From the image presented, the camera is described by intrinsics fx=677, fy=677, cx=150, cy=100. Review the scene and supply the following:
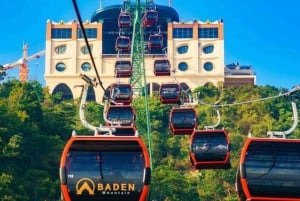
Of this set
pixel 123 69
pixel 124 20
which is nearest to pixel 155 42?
pixel 123 69

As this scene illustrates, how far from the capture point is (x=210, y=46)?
101m

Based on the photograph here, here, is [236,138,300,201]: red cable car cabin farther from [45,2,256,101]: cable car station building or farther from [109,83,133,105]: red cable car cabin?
[45,2,256,101]: cable car station building

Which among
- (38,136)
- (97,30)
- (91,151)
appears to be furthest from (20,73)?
(91,151)

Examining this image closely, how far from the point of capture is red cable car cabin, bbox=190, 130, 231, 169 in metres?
27.5

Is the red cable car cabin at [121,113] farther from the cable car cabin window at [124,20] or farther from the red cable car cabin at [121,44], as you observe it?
the cable car cabin window at [124,20]

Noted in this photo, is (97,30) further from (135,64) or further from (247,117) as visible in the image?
(247,117)

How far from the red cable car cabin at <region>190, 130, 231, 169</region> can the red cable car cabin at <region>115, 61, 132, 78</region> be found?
29.3 metres

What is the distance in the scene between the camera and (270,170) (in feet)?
61.1

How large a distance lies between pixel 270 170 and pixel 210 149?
29.9 feet

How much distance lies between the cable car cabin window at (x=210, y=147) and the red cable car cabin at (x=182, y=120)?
8994 mm

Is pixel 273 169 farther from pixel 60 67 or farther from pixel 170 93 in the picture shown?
pixel 60 67

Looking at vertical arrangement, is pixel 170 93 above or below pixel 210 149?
above

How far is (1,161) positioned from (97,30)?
6329 centimetres

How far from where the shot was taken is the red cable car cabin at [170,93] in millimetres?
45719
